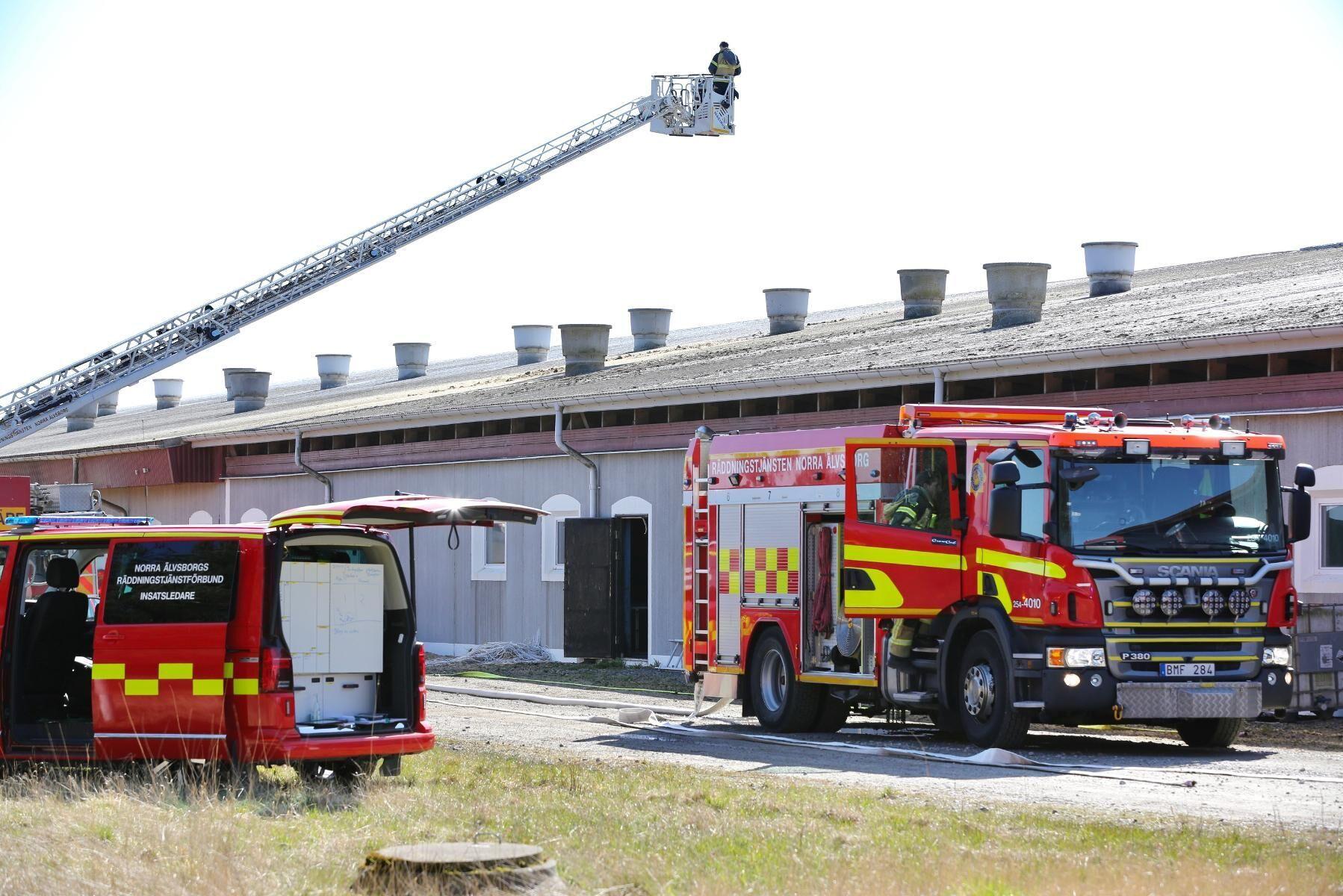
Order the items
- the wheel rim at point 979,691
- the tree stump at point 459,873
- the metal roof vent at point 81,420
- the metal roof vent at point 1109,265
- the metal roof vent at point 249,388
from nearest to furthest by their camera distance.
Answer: the tree stump at point 459,873 < the wheel rim at point 979,691 < the metal roof vent at point 1109,265 < the metal roof vent at point 249,388 < the metal roof vent at point 81,420

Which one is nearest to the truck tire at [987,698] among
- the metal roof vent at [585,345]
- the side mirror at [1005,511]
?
the side mirror at [1005,511]

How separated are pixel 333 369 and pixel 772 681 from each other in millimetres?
38801

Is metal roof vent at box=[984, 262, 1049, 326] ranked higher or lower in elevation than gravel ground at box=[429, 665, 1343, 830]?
higher

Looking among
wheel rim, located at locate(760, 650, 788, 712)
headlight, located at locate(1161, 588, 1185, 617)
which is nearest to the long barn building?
headlight, located at locate(1161, 588, 1185, 617)

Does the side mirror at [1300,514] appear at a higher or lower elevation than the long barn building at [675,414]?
lower

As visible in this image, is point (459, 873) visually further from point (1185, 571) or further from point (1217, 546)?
point (1217, 546)

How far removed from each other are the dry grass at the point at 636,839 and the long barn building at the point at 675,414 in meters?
7.99

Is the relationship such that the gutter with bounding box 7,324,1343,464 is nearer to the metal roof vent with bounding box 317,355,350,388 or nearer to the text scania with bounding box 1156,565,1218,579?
the text scania with bounding box 1156,565,1218,579

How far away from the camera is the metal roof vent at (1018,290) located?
27.8 meters

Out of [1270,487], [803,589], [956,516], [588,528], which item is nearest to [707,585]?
[803,589]

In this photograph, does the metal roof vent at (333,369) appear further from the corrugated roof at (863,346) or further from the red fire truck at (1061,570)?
the red fire truck at (1061,570)

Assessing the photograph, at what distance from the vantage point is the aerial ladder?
111ft

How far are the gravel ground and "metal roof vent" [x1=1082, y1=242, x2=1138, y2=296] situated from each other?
12492 mm

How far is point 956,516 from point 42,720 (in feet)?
24.8
